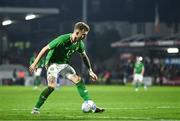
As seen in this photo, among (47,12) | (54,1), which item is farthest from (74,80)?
(54,1)

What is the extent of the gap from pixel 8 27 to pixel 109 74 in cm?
1635

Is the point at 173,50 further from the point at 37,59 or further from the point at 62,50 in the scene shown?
the point at 37,59

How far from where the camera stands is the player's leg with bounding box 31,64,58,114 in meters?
17.3

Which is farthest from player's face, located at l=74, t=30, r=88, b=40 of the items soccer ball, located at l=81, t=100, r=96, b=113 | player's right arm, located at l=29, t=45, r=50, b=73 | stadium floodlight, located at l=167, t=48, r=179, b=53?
stadium floodlight, located at l=167, t=48, r=179, b=53

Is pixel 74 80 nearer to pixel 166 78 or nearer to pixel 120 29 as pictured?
pixel 166 78

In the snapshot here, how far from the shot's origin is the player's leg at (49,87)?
17297mm

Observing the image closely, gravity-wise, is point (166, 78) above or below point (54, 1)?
below

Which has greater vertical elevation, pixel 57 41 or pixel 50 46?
pixel 57 41

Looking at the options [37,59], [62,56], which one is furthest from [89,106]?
[37,59]

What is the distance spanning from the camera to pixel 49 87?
1730cm

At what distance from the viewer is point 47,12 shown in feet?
A: 188

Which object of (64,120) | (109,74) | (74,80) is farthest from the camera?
(109,74)

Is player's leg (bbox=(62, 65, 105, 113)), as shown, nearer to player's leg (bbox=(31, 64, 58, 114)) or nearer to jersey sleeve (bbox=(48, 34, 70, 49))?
player's leg (bbox=(31, 64, 58, 114))

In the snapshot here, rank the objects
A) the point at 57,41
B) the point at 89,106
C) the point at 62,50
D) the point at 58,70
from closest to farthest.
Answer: the point at 57,41 < the point at 62,50 < the point at 58,70 < the point at 89,106
